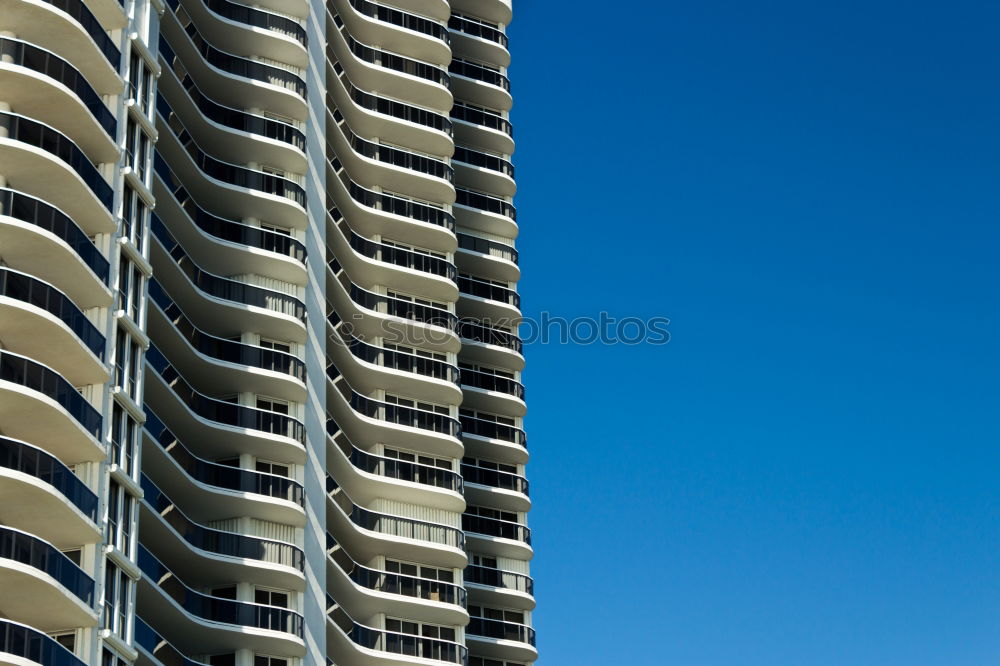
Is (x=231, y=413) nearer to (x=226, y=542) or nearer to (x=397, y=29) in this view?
(x=226, y=542)

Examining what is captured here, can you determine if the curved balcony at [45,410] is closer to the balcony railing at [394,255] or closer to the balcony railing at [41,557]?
the balcony railing at [41,557]

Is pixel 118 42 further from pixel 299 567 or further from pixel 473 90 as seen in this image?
pixel 473 90

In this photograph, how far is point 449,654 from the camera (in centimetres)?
8219

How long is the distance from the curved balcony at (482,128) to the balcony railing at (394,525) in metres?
25.6

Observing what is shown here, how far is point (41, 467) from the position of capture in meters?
56.2

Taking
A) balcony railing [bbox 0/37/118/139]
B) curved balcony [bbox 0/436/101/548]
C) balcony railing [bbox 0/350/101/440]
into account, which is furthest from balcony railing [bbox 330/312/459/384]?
curved balcony [bbox 0/436/101/548]

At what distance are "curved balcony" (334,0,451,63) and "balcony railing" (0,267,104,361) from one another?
3869 cm

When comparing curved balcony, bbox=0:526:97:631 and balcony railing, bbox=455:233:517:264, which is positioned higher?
balcony railing, bbox=455:233:517:264

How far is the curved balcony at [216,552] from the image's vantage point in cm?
6856

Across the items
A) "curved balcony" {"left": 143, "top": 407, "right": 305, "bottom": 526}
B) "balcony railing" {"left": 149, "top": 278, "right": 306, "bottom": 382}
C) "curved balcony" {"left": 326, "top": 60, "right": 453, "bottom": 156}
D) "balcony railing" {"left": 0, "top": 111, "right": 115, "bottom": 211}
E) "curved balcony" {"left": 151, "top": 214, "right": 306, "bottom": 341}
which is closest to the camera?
"balcony railing" {"left": 0, "top": 111, "right": 115, "bottom": 211}

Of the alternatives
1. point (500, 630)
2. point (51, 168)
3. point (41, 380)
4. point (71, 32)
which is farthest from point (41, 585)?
point (500, 630)

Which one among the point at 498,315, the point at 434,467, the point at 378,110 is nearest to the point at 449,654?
the point at 434,467

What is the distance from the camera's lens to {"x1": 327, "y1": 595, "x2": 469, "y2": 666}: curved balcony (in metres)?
79.2

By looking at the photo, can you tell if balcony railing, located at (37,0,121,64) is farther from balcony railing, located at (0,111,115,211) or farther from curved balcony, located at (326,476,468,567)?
curved balcony, located at (326,476,468,567)
